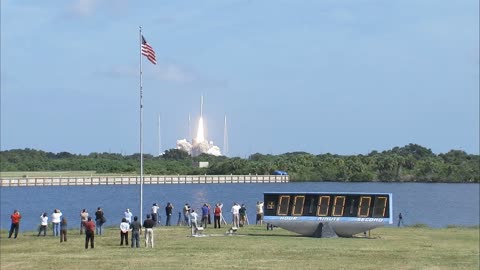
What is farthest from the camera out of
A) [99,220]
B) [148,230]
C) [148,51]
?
[148,51]

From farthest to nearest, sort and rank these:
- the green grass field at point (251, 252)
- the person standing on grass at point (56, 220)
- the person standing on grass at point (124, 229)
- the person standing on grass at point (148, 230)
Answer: the person standing on grass at point (56, 220) → the person standing on grass at point (124, 229) → the person standing on grass at point (148, 230) → the green grass field at point (251, 252)

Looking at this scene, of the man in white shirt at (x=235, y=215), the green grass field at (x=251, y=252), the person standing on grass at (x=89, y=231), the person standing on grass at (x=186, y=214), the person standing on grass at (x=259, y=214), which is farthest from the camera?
the person standing on grass at (x=259, y=214)

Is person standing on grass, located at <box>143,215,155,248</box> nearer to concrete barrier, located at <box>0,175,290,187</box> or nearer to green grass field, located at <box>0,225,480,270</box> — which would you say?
green grass field, located at <box>0,225,480,270</box>

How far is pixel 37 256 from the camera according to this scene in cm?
3700

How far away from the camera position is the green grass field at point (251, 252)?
33.2 meters

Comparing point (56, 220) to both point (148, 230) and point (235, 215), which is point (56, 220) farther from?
point (235, 215)

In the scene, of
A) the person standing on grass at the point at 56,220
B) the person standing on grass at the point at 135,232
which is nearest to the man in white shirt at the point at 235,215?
the person standing on grass at the point at 56,220

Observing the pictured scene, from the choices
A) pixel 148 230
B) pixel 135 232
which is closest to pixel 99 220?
pixel 148 230

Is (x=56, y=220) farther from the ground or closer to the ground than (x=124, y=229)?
farther from the ground

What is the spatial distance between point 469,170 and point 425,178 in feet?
30.6

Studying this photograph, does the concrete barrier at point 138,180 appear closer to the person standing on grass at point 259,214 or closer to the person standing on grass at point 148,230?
the person standing on grass at point 259,214

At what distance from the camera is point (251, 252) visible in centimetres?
3722

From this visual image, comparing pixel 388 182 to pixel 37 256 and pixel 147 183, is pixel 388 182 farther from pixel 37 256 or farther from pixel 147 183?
pixel 37 256

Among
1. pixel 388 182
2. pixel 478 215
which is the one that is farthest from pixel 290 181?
pixel 478 215
